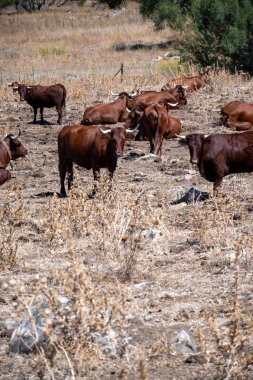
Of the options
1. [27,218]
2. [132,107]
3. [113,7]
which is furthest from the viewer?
[113,7]

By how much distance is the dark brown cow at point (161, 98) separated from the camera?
64.5ft

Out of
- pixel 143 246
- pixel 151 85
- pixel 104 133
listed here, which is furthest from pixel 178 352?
pixel 151 85

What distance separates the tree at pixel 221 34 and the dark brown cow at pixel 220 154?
1670 cm

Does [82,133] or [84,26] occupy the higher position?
[82,133]

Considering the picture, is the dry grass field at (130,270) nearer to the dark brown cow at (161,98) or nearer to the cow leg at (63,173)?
the cow leg at (63,173)

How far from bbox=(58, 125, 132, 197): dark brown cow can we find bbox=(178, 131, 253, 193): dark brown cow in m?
1.31

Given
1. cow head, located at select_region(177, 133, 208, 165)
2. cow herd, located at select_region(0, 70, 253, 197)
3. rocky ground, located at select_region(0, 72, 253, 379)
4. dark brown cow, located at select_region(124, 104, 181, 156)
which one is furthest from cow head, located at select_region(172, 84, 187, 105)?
cow head, located at select_region(177, 133, 208, 165)

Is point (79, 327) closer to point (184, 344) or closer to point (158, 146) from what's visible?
point (184, 344)

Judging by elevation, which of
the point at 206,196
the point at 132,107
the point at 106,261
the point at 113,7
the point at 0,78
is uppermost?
the point at 106,261

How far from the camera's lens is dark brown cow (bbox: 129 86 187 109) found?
64.5 feet

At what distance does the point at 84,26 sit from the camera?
54.1 meters

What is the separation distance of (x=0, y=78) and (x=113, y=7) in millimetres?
32927

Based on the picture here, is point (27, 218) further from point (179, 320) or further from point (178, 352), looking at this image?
point (178, 352)

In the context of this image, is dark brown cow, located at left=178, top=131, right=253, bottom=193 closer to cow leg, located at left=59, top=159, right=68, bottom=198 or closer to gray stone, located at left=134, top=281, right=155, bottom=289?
cow leg, located at left=59, top=159, right=68, bottom=198
